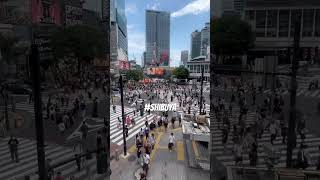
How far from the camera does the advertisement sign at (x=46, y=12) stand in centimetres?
362

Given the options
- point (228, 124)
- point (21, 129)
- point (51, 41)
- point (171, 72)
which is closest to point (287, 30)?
point (228, 124)

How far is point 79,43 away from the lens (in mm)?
4070

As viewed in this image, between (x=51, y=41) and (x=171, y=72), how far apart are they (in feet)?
158

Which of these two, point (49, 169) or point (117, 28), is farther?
point (117, 28)

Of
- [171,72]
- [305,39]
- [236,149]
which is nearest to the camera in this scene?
[305,39]

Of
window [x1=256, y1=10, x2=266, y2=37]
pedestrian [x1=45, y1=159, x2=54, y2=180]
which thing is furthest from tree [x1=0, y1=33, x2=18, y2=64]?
window [x1=256, y1=10, x2=266, y2=37]

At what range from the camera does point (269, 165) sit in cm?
387

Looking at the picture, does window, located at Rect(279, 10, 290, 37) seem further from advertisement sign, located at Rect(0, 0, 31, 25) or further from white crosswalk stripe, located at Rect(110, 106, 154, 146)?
white crosswalk stripe, located at Rect(110, 106, 154, 146)

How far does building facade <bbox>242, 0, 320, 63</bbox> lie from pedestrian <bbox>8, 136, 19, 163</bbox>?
3079mm

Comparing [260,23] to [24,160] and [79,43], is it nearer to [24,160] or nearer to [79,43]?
[79,43]

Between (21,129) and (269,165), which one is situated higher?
(21,129)

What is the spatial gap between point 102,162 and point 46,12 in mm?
2092

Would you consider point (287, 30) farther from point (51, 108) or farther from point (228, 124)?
point (51, 108)

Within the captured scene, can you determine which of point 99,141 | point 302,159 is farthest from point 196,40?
point 302,159
